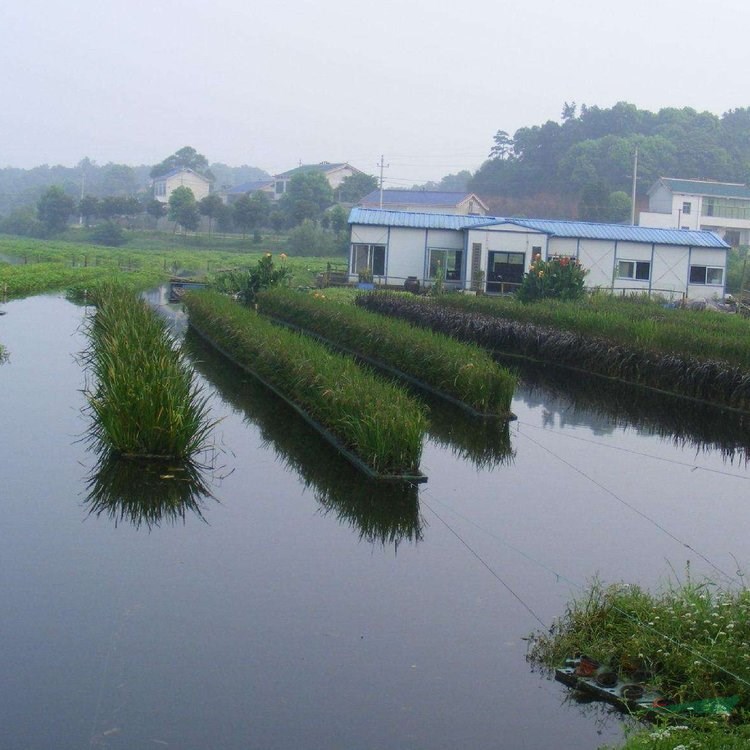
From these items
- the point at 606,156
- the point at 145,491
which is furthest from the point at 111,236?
the point at 145,491

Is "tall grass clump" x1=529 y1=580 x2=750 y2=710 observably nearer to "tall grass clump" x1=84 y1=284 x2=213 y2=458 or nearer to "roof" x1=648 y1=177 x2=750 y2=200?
"tall grass clump" x1=84 y1=284 x2=213 y2=458

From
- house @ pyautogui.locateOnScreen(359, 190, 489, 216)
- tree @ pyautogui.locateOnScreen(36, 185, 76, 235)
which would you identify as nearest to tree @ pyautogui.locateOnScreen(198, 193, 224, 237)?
house @ pyautogui.locateOnScreen(359, 190, 489, 216)

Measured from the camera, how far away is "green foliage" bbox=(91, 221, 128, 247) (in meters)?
88.9

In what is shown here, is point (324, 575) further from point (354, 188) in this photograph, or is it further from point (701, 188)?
point (354, 188)

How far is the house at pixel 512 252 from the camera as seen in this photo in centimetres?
4903

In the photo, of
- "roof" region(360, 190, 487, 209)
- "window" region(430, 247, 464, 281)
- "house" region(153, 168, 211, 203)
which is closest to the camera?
"window" region(430, 247, 464, 281)

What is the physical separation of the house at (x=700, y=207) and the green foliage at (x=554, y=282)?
38541 mm

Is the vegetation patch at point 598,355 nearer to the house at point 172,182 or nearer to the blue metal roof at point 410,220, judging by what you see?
the blue metal roof at point 410,220

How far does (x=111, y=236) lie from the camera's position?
89250 millimetres

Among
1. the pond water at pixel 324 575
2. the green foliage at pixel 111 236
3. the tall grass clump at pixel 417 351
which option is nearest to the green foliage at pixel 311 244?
the green foliage at pixel 111 236

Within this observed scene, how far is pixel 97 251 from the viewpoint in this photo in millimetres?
74438

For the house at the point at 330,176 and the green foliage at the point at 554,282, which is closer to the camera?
the green foliage at the point at 554,282

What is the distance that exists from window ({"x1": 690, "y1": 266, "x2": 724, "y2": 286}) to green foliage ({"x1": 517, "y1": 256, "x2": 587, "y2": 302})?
1748 cm

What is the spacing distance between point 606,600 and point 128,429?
20.4 feet
